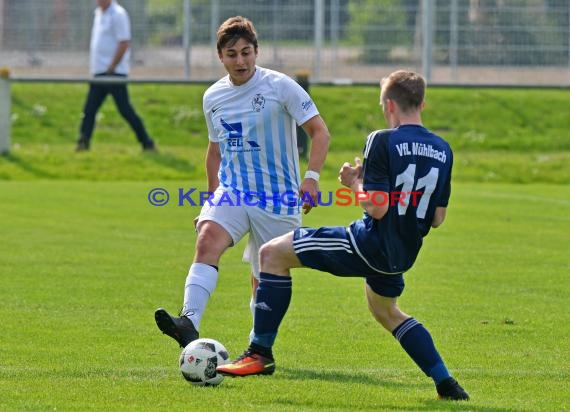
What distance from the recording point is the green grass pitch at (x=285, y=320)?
23.3ft

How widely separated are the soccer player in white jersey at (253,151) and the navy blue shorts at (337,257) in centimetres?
90

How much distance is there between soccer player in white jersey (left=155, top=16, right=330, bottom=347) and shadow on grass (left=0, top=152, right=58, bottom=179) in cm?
1202

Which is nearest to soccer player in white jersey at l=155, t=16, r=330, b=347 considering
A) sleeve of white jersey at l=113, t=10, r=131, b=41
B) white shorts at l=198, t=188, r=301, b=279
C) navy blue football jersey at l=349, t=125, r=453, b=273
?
white shorts at l=198, t=188, r=301, b=279

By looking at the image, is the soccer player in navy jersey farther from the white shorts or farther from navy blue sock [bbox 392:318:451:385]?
the white shorts

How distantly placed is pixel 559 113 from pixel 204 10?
268 inches

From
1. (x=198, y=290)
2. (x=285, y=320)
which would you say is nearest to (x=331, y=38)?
(x=285, y=320)

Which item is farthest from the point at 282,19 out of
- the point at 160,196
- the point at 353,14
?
the point at 160,196

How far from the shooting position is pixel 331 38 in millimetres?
24469

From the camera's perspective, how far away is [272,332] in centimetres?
768

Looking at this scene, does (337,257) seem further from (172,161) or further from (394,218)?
(172,161)

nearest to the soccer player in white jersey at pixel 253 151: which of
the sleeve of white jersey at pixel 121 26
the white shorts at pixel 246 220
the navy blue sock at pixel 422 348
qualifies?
the white shorts at pixel 246 220

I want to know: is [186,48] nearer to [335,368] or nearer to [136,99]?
[136,99]

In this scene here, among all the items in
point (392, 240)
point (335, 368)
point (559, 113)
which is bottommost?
point (559, 113)

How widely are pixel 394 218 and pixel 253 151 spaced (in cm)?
158
